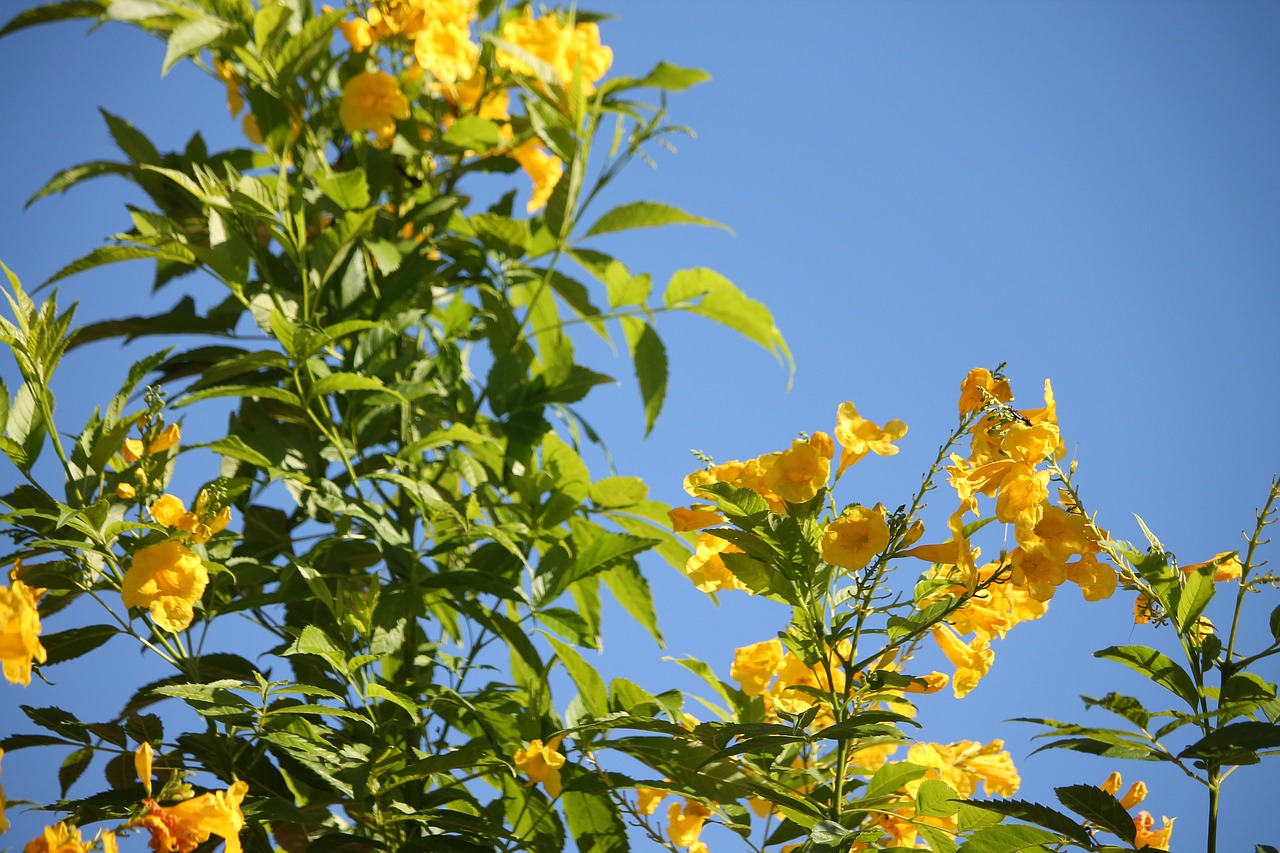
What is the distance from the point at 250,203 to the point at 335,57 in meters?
0.44

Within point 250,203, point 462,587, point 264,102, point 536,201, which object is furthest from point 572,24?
point 462,587

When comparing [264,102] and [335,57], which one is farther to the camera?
[335,57]

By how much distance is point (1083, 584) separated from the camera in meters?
0.85

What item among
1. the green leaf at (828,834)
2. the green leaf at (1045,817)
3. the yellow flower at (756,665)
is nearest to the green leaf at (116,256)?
the yellow flower at (756,665)

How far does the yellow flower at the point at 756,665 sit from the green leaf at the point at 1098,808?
0.37 meters

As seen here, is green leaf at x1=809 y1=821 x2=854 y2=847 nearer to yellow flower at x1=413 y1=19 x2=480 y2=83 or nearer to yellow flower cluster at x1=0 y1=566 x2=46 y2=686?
yellow flower cluster at x1=0 y1=566 x2=46 y2=686

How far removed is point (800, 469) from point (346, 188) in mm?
778

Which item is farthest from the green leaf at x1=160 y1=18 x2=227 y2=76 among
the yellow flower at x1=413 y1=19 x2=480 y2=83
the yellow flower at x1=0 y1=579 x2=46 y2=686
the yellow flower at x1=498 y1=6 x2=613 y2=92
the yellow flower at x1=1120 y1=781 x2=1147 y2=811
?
the yellow flower at x1=1120 y1=781 x2=1147 y2=811

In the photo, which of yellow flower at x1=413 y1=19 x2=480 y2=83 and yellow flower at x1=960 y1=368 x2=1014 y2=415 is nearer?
yellow flower at x1=960 y1=368 x2=1014 y2=415

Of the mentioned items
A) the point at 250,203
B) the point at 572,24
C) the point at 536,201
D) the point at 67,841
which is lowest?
the point at 67,841

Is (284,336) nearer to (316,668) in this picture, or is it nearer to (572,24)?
(316,668)

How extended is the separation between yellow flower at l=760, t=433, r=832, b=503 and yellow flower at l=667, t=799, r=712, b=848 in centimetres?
50

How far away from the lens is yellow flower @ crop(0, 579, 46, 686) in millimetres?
815

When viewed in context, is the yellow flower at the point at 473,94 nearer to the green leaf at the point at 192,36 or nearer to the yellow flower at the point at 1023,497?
the green leaf at the point at 192,36
